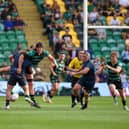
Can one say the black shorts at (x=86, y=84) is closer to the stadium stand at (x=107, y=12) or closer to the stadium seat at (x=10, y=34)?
the stadium stand at (x=107, y=12)

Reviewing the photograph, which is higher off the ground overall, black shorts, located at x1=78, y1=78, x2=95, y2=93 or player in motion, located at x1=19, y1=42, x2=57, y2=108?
player in motion, located at x1=19, y1=42, x2=57, y2=108

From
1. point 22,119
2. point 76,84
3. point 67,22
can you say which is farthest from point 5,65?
point 22,119

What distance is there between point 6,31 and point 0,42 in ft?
3.04

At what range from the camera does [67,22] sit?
3719cm

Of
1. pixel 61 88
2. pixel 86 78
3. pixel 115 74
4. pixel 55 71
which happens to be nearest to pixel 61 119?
pixel 86 78

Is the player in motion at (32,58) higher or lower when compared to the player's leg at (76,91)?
higher

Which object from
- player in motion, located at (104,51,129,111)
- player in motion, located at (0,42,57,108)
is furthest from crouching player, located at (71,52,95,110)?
player in motion, located at (0,42,57,108)

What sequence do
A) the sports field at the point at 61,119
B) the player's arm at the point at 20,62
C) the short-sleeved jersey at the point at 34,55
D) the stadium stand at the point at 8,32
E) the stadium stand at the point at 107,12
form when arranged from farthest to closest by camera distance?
the stadium stand at the point at 107,12, the stadium stand at the point at 8,32, the short-sleeved jersey at the point at 34,55, the player's arm at the point at 20,62, the sports field at the point at 61,119

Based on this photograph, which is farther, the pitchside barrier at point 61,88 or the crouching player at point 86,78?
the pitchside barrier at point 61,88

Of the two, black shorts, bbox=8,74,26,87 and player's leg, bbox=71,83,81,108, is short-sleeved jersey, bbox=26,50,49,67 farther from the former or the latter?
player's leg, bbox=71,83,81,108

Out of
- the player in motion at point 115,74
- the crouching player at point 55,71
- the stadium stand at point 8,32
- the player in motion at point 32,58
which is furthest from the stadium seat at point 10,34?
the player in motion at point 32,58

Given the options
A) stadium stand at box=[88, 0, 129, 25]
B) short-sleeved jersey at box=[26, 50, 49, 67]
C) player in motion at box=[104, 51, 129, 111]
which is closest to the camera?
short-sleeved jersey at box=[26, 50, 49, 67]

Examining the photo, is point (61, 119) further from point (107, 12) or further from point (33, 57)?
point (107, 12)

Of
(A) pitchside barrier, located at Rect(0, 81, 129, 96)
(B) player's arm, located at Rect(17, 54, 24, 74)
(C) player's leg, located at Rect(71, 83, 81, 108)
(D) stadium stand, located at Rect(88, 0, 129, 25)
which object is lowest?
(A) pitchside barrier, located at Rect(0, 81, 129, 96)
